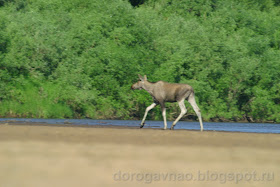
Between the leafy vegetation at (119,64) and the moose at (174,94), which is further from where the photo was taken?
the leafy vegetation at (119,64)

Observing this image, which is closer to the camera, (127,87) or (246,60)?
(127,87)

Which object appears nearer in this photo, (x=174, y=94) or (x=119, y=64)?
(x=174, y=94)

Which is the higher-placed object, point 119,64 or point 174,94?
point 174,94

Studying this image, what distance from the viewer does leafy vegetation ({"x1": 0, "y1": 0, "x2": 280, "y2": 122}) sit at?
44969mm

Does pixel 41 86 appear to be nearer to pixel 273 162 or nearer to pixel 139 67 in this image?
pixel 139 67

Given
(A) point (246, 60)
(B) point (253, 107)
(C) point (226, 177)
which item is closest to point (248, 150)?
(C) point (226, 177)

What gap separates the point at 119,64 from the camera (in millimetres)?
47406

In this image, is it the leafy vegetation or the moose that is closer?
the moose

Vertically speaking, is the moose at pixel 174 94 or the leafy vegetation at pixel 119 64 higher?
the moose at pixel 174 94

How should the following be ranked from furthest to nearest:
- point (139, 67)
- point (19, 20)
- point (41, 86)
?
point (19, 20) → point (139, 67) → point (41, 86)

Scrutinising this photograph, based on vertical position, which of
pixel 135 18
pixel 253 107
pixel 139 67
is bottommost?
pixel 253 107

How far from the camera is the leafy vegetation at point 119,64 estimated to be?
44969mm

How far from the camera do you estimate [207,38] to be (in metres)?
53.9

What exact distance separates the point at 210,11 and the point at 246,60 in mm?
16191
